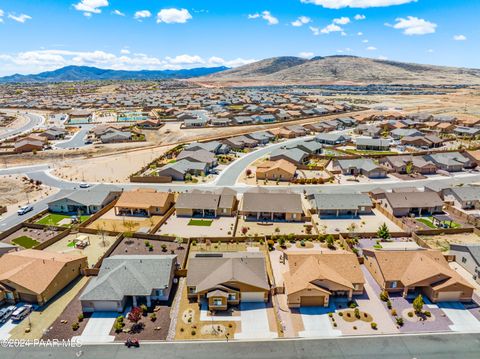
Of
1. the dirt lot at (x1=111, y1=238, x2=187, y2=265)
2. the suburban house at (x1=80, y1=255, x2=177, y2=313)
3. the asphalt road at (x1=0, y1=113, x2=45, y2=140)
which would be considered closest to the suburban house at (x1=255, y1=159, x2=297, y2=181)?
the dirt lot at (x1=111, y1=238, x2=187, y2=265)

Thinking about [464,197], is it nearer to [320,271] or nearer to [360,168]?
[360,168]

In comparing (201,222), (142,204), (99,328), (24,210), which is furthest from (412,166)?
(24,210)

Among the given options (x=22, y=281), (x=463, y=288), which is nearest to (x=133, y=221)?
(x=22, y=281)

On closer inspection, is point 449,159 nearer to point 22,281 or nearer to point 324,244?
point 324,244

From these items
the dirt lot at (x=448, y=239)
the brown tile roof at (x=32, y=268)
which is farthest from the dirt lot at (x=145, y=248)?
the dirt lot at (x=448, y=239)

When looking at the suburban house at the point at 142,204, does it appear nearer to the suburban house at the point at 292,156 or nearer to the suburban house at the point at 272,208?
the suburban house at the point at 272,208

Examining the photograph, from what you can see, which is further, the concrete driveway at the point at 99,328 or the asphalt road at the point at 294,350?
the concrete driveway at the point at 99,328
